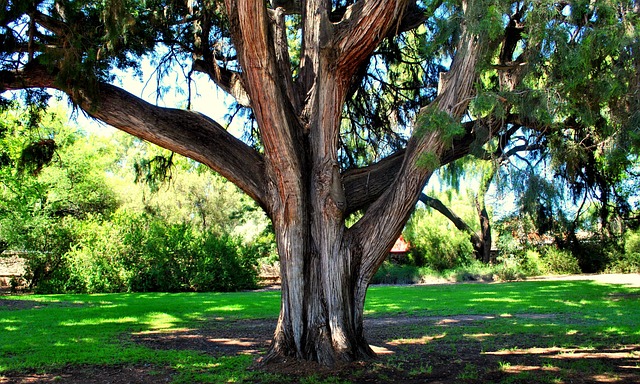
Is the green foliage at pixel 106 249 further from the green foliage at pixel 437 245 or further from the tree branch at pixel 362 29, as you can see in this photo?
the tree branch at pixel 362 29

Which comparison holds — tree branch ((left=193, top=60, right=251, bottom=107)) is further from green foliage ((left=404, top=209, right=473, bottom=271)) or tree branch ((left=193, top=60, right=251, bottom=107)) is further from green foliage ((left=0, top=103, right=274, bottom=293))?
green foliage ((left=404, top=209, right=473, bottom=271))

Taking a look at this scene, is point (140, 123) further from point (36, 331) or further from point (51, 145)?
point (36, 331)

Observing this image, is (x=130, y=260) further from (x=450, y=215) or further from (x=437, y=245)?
(x=437, y=245)

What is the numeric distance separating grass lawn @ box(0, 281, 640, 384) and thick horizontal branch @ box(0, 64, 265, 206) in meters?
2.54

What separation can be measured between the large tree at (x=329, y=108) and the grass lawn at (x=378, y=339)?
0.98m

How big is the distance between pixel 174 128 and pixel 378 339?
15.7 ft

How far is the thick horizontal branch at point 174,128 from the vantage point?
7.39 meters

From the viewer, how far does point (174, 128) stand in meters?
7.55

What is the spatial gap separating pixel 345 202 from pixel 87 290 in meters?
16.0

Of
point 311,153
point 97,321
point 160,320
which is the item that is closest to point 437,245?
point 160,320

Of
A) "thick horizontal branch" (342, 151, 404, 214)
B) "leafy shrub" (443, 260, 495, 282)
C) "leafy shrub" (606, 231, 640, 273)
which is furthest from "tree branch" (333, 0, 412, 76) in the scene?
"leafy shrub" (606, 231, 640, 273)

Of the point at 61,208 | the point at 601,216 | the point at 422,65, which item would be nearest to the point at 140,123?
the point at 422,65

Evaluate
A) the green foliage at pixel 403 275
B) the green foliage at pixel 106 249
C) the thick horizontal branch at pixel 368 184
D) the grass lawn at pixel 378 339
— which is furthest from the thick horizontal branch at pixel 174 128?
the green foliage at pixel 403 275

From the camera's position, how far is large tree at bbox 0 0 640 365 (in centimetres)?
573
